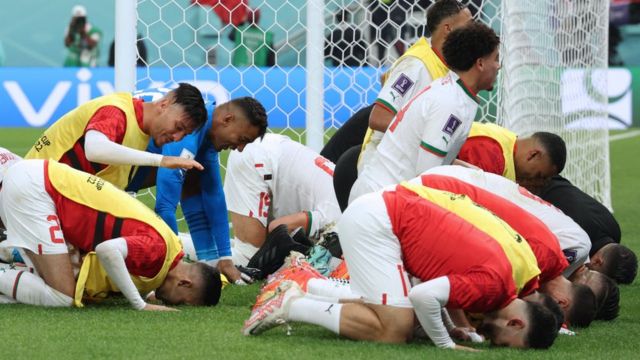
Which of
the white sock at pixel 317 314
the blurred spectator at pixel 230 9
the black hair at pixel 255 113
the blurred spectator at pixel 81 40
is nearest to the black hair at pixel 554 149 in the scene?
the black hair at pixel 255 113

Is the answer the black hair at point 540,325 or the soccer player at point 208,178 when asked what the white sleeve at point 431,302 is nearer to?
the black hair at point 540,325

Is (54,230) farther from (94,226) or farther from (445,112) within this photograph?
(445,112)

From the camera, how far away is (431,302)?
14.5ft

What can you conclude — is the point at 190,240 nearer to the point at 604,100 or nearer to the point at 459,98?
the point at 459,98

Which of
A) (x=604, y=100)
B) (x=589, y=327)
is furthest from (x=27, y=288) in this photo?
(x=604, y=100)

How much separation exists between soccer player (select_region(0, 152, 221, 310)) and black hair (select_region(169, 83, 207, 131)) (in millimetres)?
513

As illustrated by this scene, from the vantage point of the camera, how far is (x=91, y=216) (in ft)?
17.4

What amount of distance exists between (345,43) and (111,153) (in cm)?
455

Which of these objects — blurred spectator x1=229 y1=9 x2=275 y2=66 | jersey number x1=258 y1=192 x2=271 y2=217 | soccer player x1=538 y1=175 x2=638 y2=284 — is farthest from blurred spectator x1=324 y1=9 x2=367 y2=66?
soccer player x1=538 y1=175 x2=638 y2=284

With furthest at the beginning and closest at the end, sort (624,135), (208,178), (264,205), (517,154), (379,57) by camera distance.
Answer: (624,135) → (379,57) → (264,205) → (208,178) → (517,154)

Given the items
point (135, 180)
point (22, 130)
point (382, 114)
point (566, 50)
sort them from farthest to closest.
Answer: point (22, 130) < point (566, 50) < point (135, 180) < point (382, 114)

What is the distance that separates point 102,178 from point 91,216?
0.66 m

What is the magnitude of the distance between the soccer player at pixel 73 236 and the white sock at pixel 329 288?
526 millimetres

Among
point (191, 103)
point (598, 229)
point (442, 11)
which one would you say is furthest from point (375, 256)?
point (598, 229)
